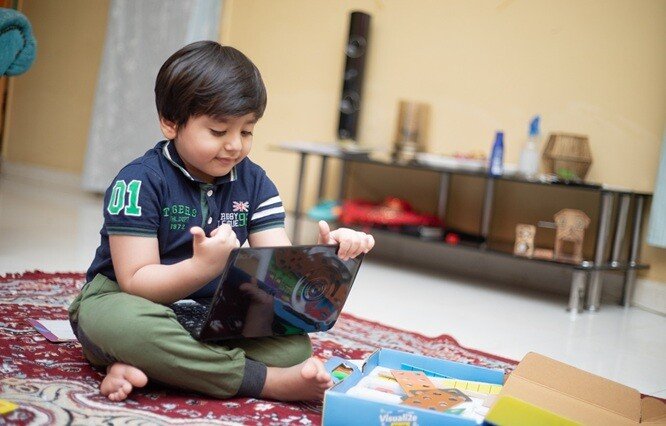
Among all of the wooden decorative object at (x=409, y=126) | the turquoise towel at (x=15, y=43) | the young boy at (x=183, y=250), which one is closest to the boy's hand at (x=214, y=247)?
the young boy at (x=183, y=250)

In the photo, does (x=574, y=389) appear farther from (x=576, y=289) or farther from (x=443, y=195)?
(x=443, y=195)

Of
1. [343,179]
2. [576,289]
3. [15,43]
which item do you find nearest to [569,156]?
[576,289]

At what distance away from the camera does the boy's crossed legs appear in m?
1.11

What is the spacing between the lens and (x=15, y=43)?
229 centimetres

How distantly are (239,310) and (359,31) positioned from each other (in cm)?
246

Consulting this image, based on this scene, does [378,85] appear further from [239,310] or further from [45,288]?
[239,310]

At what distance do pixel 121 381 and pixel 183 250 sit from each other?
0.24 meters

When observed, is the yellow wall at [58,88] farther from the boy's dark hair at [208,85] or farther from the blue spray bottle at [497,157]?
the boy's dark hair at [208,85]

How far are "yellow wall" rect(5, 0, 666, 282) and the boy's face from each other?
1.98 metres

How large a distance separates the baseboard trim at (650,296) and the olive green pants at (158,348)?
77.4 inches

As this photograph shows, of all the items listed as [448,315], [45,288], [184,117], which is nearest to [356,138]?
[448,315]

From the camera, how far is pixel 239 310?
1.15m

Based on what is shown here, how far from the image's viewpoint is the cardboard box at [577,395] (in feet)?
3.50

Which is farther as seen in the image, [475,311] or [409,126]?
[409,126]
